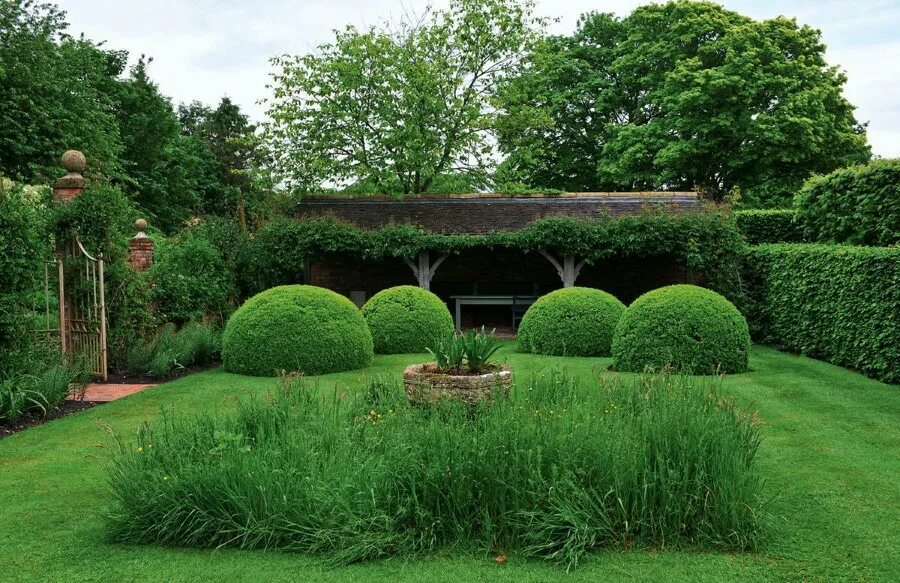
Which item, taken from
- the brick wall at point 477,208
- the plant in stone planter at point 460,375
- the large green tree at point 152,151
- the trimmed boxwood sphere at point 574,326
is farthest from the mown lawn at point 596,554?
the large green tree at point 152,151

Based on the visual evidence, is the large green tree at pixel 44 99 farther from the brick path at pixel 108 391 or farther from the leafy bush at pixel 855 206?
the leafy bush at pixel 855 206

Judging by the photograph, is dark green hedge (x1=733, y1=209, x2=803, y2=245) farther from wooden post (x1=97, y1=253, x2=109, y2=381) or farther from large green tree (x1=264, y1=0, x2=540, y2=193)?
wooden post (x1=97, y1=253, x2=109, y2=381)

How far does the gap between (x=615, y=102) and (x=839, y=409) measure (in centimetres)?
2132

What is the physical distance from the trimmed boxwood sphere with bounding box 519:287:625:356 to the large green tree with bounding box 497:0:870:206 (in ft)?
31.4

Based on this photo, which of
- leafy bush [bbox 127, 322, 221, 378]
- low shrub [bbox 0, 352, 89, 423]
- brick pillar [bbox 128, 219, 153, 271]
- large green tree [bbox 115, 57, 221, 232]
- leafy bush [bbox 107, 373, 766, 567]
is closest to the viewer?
leafy bush [bbox 107, 373, 766, 567]

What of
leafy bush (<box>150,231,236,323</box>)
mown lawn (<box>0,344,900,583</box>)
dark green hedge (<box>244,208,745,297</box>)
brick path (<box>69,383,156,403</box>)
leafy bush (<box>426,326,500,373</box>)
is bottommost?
mown lawn (<box>0,344,900,583</box>)

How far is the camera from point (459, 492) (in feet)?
13.8

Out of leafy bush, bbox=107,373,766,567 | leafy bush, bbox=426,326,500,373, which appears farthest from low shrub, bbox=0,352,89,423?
leafy bush, bbox=426,326,500,373

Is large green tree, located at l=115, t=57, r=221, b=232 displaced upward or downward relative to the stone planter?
upward

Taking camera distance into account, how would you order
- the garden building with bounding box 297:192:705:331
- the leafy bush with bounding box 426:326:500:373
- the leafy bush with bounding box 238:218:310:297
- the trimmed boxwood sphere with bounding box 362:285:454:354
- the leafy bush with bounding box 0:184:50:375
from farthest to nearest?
1. the garden building with bounding box 297:192:705:331
2. the leafy bush with bounding box 238:218:310:297
3. the trimmed boxwood sphere with bounding box 362:285:454:354
4. the leafy bush with bounding box 0:184:50:375
5. the leafy bush with bounding box 426:326:500:373

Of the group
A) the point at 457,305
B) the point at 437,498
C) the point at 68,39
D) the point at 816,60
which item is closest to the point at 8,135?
the point at 68,39

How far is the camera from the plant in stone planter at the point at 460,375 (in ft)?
19.7

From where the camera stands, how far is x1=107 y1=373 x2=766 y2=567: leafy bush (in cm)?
412

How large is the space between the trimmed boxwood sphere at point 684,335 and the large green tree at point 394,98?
11002 mm
